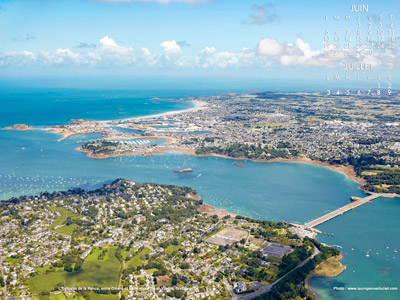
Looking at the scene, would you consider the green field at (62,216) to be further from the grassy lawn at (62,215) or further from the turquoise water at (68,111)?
the turquoise water at (68,111)

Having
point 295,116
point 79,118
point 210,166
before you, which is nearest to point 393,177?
point 210,166

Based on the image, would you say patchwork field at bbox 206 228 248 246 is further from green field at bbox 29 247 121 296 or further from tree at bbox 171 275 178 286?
green field at bbox 29 247 121 296

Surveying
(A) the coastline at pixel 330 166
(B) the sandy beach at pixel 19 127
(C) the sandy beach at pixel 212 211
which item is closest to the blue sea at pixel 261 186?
(C) the sandy beach at pixel 212 211

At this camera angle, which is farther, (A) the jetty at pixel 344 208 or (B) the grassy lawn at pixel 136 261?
(A) the jetty at pixel 344 208

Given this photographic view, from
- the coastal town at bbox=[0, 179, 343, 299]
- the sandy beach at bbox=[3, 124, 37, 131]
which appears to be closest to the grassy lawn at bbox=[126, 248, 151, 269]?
the coastal town at bbox=[0, 179, 343, 299]

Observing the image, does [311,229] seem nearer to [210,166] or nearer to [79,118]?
[210,166]

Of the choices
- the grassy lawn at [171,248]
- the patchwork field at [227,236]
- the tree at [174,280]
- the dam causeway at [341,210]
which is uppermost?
the dam causeway at [341,210]
